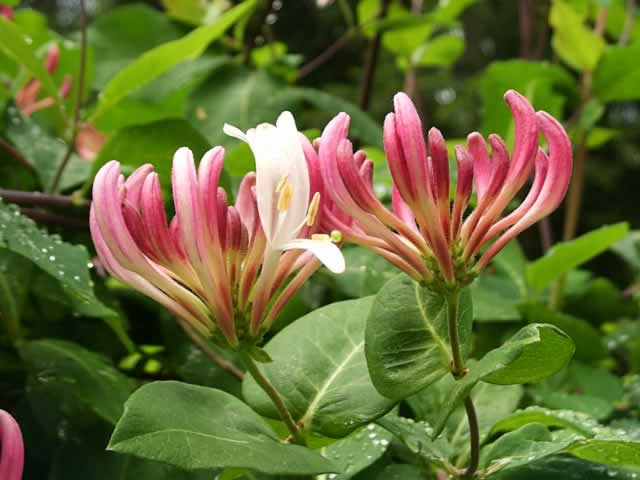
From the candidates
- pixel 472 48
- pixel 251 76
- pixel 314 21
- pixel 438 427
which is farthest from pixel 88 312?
pixel 472 48

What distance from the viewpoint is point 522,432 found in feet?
1.49

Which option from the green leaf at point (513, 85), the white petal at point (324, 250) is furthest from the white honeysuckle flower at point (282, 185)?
the green leaf at point (513, 85)

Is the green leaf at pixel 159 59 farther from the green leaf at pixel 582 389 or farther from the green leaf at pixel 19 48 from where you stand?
the green leaf at pixel 582 389

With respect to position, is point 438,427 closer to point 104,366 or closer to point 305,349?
point 305,349

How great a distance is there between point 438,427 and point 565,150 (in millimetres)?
143

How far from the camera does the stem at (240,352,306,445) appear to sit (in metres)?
0.41

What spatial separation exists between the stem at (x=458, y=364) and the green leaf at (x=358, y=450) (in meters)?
0.05

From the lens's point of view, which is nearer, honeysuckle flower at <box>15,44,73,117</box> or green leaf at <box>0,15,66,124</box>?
green leaf at <box>0,15,66,124</box>

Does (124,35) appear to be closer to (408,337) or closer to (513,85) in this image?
(513,85)

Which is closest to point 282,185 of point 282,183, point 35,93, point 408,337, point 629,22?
point 282,183

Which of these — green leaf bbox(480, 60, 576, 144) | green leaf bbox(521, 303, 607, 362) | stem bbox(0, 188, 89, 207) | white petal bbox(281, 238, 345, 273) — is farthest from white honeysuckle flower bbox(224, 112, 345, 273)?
green leaf bbox(480, 60, 576, 144)

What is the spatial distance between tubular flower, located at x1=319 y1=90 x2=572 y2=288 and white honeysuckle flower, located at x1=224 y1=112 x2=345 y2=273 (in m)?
0.01

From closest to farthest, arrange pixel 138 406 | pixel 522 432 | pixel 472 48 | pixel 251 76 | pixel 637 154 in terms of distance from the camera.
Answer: pixel 138 406 → pixel 522 432 → pixel 251 76 → pixel 637 154 → pixel 472 48

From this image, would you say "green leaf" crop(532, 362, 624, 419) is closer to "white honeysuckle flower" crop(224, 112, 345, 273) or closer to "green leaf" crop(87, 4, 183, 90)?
"white honeysuckle flower" crop(224, 112, 345, 273)
